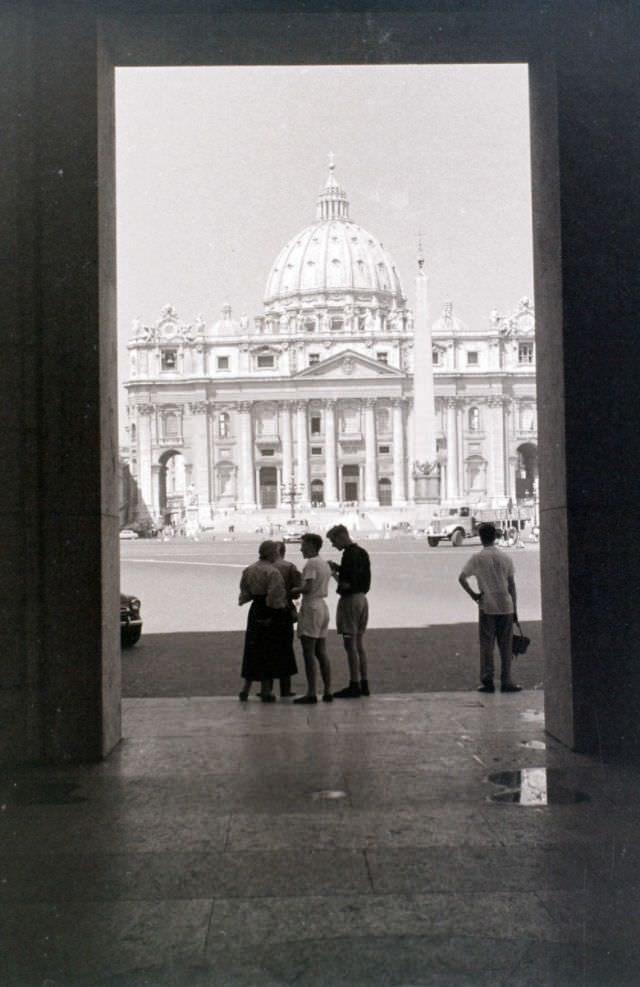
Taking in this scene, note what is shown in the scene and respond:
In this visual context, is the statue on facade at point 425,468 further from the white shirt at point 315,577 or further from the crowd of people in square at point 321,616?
the white shirt at point 315,577

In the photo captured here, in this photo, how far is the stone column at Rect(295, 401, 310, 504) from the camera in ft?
336

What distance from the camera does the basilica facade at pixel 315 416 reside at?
102 metres

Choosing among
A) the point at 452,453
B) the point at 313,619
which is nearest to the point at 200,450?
the point at 452,453

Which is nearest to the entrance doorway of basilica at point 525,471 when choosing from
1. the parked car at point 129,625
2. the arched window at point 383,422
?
the arched window at point 383,422

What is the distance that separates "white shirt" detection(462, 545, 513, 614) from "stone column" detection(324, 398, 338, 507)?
9267cm

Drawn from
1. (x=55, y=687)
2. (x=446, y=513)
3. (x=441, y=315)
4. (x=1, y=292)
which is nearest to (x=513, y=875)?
(x=55, y=687)

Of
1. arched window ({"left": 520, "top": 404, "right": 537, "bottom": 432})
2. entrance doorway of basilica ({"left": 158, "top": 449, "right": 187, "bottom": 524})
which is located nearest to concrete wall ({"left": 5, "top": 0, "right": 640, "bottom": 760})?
entrance doorway of basilica ({"left": 158, "top": 449, "right": 187, "bottom": 524})

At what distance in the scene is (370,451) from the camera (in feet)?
337

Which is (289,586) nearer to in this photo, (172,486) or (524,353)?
(524,353)

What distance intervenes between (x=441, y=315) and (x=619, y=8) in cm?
10284

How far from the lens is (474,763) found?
6.24m

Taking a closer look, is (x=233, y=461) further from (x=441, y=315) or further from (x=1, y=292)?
(x=1, y=292)

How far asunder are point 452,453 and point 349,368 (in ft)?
37.9

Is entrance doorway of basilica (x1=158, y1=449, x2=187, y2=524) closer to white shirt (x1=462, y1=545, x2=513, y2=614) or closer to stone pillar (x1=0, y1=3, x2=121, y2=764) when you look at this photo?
white shirt (x1=462, y1=545, x2=513, y2=614)
